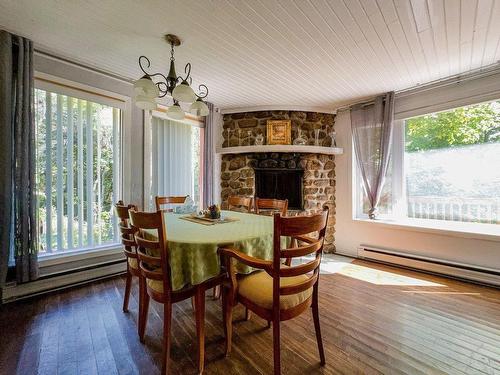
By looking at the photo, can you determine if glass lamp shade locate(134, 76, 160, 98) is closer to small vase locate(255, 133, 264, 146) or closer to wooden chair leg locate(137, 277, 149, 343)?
wooden chair leg locate(137, 277, 149, 343)

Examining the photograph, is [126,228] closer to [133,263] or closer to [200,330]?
[133,263]

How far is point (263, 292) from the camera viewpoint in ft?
4.24

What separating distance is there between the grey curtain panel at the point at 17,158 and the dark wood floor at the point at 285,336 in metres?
0.47

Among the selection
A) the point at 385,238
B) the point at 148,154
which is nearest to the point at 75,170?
the point at 148,154

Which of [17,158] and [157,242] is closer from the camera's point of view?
[157,242]

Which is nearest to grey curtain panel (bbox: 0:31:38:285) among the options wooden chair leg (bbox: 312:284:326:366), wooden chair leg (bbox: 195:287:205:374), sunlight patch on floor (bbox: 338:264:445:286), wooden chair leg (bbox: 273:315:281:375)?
wooden chair leg (bbox: 195:287:205:374)

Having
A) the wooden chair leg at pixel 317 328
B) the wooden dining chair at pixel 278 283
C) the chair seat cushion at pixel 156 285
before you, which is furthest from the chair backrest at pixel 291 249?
the chair seat cushion at pixel 156 285

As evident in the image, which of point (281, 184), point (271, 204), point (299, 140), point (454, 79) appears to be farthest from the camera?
point (281, 184)

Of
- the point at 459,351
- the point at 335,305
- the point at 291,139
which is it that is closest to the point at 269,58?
the point at 291,139

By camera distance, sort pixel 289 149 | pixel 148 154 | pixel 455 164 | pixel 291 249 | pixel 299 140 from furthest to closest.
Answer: pixel 299 140 < pixel 289 149 < pixel 148 154 < pixel 455 164 < pixel 291 249

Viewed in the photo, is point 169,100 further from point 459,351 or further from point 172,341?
point 459,351

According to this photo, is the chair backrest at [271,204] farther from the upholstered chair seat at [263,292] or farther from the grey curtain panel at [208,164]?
the grey curtain panel at [208,164]

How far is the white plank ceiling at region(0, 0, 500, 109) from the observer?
161 cm

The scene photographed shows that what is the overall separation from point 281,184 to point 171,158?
5.73 ft
